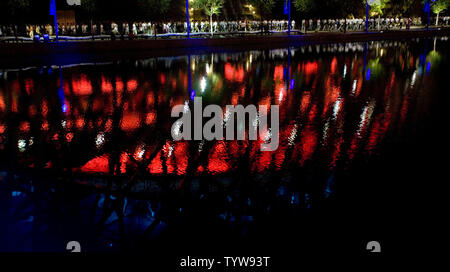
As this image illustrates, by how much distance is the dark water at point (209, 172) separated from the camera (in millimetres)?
3766

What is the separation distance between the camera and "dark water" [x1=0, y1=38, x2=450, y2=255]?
377 centimetres

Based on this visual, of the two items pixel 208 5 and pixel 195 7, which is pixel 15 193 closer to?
pixel 208 5

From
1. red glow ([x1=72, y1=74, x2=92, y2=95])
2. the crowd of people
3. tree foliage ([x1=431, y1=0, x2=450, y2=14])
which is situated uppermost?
tree foliage ([x1=431, y1=0, x2=450, y2=14])

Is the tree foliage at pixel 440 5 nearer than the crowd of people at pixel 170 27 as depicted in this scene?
No

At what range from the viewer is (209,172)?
17.2 feet

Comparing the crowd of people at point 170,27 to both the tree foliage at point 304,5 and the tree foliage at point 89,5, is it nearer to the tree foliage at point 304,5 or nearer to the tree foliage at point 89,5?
the tree foliage at point 89,5

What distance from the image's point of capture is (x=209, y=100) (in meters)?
10.2

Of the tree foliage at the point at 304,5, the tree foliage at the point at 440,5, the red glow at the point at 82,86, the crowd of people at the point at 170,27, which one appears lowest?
the red glow at the point at 82,86

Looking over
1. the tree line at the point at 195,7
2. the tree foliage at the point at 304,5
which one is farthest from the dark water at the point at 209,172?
the tree foliage at the point at 304,5

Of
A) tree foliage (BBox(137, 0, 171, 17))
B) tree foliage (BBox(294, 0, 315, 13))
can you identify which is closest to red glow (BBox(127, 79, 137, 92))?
tree foliage (BBox(137, 0, 171, 17))

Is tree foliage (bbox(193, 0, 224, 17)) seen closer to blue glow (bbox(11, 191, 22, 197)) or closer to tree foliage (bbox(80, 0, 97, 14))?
tree foliage (bbox(80, 0, 97, 14))

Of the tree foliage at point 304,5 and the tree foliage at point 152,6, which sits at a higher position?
the tree foliage at point 304,5
